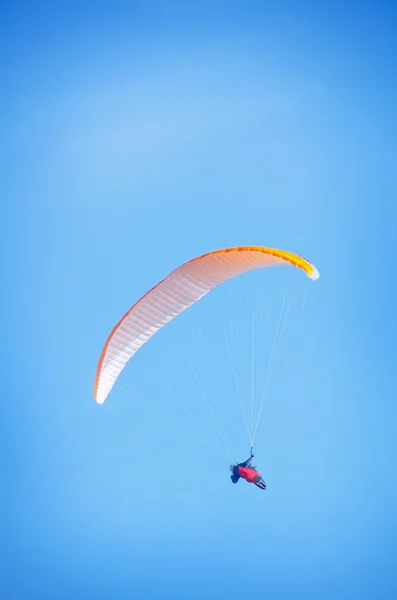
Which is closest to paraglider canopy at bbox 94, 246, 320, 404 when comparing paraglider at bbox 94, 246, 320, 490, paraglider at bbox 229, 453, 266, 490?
paraglider at bbox 94, 246, 320, 490

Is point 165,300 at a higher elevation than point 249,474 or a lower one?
higher

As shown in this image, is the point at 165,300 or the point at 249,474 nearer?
the point at 165,300

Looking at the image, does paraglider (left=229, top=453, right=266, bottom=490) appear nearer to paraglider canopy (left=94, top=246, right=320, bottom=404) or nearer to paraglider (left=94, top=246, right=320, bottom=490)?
paraglider (left=94, top=246, right=320, bottom=490)

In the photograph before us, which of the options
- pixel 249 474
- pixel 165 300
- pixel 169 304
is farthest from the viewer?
pixel 249 474

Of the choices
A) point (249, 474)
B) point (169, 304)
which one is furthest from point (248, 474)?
point (169, 304)

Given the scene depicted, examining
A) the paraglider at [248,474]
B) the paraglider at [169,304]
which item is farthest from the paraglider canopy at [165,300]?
the paraglider at [248,474]

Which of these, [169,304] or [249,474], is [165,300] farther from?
[249,474]

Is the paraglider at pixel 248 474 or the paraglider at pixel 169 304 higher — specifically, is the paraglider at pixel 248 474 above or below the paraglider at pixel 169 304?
below

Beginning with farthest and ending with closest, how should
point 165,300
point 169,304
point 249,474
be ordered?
point 249,474 → point 169,304 → point 165,300

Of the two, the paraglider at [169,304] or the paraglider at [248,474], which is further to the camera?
the paraglider at [248,474]

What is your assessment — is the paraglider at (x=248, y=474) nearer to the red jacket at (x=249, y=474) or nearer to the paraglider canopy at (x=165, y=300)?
the red jacket at (x=249, y=474)

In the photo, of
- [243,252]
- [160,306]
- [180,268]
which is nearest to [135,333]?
[160,306]

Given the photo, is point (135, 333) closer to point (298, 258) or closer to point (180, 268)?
point (180, 268)

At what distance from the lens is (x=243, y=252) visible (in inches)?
444
